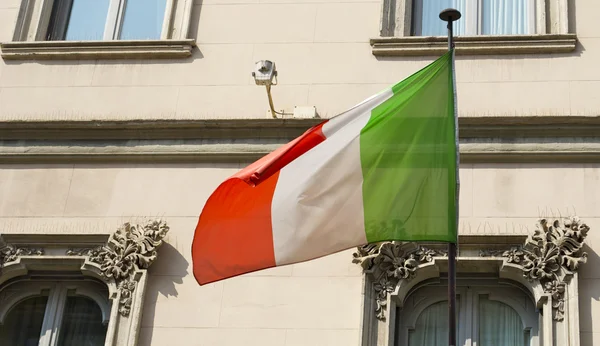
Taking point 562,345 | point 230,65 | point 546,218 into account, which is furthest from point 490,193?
point 230,65

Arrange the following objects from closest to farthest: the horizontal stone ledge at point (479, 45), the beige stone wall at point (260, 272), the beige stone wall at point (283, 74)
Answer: the beige stone wall at point (260, 272), the beige stone wall at point (283, 74), the horizontal stone ledge at point (479, 45)

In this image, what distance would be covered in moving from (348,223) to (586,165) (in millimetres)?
3200

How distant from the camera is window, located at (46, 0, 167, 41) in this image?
17625 mm

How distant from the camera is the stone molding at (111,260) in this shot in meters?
15.0

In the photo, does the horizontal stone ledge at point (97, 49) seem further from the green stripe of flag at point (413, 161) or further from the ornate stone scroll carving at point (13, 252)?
the green stripe of flag at point (413, 161)

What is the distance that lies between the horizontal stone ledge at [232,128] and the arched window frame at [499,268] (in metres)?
1.19

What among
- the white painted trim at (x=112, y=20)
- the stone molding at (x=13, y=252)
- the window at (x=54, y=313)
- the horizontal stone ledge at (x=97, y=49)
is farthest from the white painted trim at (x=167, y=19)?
the window at (x=54, y=313)

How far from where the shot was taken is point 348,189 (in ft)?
44.5

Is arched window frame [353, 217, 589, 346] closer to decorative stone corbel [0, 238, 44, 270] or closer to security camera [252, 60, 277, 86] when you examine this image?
security camera [252, 60, 277, 86]

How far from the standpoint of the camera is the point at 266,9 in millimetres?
17109

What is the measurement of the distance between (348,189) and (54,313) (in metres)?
3.93

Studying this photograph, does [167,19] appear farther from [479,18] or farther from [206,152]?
[479,18]

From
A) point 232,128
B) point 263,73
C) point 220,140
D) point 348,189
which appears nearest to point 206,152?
point 220,140

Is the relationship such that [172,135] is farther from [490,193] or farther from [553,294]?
[553,294]
